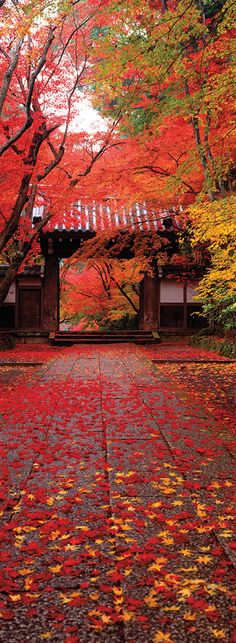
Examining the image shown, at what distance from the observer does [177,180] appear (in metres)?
10.1

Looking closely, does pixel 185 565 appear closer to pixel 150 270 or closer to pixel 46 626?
pixel 46 626

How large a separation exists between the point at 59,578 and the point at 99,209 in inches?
701

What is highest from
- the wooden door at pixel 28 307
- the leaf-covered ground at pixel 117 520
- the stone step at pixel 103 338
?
the wooden door at pixel 28 307

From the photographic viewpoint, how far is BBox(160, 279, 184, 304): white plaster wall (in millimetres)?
19312

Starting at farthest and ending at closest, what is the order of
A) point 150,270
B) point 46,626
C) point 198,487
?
point 150,270, point 198,487, point 46,626

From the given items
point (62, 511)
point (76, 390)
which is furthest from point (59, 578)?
point (76, 390)

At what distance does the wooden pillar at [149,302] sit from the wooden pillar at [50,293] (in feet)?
10.5

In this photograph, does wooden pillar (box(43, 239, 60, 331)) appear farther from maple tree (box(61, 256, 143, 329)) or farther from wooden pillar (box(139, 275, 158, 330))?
wooden pillar (box(139, 275, 158, 330))

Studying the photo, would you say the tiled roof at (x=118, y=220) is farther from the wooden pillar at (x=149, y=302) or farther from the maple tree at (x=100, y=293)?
the maple tree at (x=100, y=293)

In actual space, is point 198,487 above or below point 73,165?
below

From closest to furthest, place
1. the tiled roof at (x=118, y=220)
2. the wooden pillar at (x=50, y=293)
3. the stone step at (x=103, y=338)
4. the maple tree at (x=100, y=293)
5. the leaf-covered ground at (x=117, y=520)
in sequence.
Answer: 1. the leaf-covered ground at (x=117, y=520)
2. the tiled roof at (x=118, y=220)
3. the stone step at (x=103, y=338)
4. the wooden pillar at (x=50, y=293)
5. the maple tree at (x=100, y=293)

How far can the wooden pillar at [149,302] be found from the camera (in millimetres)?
19250

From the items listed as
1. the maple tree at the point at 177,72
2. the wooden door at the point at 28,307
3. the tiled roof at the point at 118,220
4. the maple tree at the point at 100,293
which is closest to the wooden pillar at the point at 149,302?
the maple tree at the point at 100,293

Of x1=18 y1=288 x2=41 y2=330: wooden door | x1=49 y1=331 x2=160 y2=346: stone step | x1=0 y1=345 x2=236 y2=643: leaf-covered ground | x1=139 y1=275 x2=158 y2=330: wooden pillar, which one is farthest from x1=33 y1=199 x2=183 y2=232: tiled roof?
x1=0 y1=345 x2=236 y2=643: leaf-covered ground
